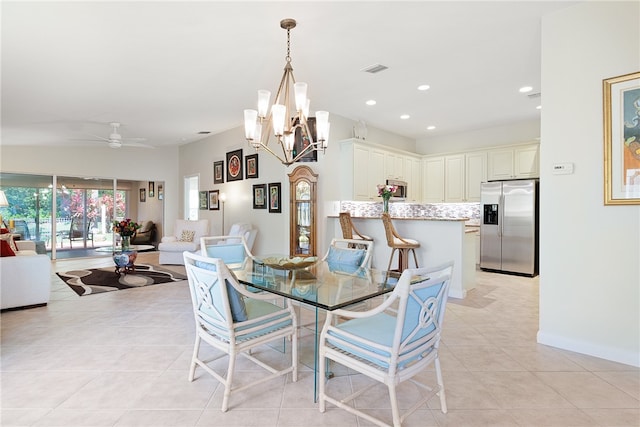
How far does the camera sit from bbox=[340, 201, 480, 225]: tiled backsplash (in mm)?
6156

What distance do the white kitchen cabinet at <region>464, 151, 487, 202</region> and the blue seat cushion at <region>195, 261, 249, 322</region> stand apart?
5.90 m

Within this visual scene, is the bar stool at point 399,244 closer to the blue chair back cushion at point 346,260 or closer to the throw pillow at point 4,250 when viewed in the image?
the blue chair back cushion at point 346,260

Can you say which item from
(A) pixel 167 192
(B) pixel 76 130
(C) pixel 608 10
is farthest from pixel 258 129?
(A) pixel 167 192

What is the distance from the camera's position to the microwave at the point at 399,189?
255 inches

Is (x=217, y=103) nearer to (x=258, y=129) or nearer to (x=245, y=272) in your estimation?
(x=258, y=129)

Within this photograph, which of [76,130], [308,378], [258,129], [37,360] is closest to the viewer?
[308,378]

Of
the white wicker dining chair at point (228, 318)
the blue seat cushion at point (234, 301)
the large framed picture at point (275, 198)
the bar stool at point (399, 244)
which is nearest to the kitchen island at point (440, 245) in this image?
the bar stool at point (399, 244)

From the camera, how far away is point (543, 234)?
2.82 metres

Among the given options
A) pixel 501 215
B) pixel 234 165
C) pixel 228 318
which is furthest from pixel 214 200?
pixel 228 318

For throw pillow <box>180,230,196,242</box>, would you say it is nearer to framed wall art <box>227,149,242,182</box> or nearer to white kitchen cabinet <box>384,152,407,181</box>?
framed wall art <box>227,149,242,182</box>

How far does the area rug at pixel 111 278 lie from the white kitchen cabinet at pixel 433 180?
5.26 m

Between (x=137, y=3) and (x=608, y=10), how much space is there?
3619mm

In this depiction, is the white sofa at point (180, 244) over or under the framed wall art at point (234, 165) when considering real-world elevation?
under

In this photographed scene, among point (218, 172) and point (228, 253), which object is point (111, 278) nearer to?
point (218, 172)
